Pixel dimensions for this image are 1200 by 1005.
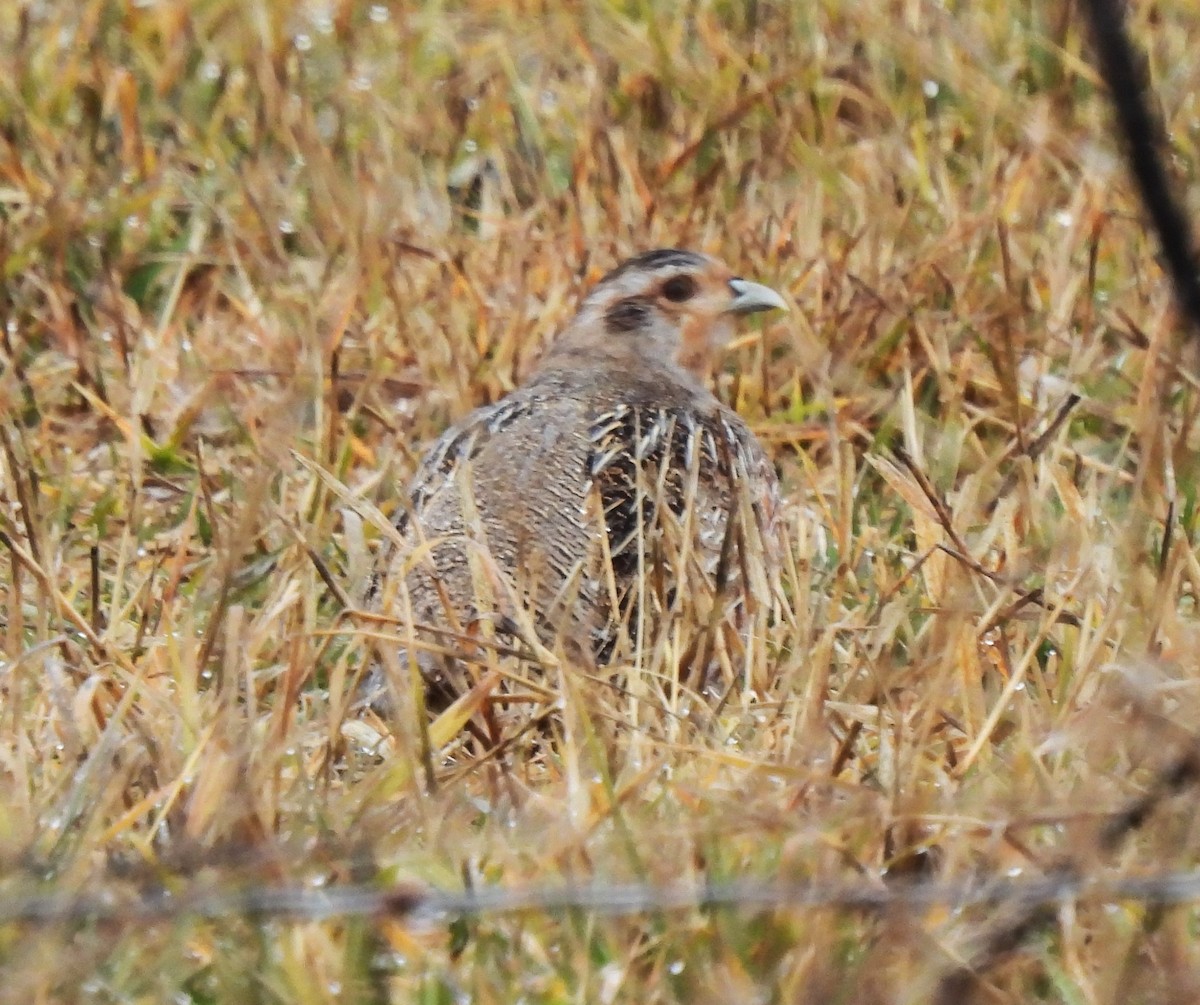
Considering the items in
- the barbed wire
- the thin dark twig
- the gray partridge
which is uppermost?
the thin dark twig

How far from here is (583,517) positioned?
3871 mm

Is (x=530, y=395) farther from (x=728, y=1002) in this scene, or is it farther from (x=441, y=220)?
(x=728, y=1002)

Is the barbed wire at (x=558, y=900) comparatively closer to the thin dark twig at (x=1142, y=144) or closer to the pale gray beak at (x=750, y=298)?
the thin dark twig at (x=1142, y=144)

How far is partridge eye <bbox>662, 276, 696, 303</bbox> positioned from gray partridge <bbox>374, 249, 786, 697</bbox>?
0.74 ft

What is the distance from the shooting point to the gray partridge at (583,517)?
3500 mm

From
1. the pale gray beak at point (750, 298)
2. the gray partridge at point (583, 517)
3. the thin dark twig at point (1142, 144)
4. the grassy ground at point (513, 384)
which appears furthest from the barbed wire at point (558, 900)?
the pale gray beak at point (750, 298)

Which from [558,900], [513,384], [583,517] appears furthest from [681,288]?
[558,900]

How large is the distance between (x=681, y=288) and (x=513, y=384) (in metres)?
0.44

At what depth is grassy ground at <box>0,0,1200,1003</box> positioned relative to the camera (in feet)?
8.02

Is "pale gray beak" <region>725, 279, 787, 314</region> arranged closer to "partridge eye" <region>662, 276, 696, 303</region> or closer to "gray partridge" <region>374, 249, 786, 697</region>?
"partridge eye" <region>662, 276, 696, 303</region>

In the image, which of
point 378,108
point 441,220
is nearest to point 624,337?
point 441,220

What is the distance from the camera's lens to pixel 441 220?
5746mm

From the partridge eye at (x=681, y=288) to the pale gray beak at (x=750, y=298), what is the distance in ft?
0.29

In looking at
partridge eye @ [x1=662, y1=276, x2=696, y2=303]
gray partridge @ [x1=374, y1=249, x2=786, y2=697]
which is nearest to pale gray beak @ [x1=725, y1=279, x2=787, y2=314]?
partridge eye @ [x1=662, y1=276, x2=696, y2=303]
